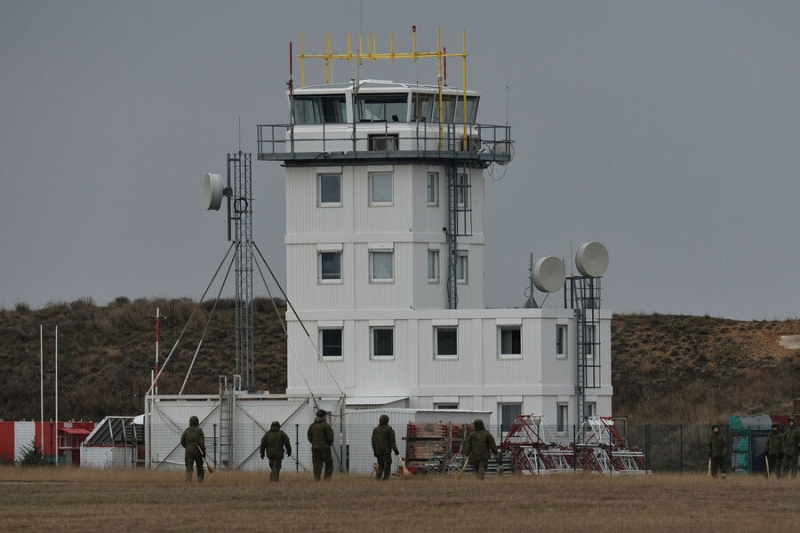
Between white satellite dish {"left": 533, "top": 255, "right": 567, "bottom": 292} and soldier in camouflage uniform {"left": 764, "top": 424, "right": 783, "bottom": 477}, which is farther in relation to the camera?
white satellite dish {"left": 533, "top": 255, "right": 567, "bottom": 292}

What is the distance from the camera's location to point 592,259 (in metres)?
64.9

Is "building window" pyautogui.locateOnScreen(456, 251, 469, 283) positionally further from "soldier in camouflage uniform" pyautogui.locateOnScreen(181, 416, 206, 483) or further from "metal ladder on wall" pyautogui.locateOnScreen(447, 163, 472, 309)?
"soldier in camouflage uniform" pyautogui.locateOnScreen(181, 416, 206, 483)

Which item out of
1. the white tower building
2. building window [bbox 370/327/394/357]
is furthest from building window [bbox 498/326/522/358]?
building window [bbox 370/327/394/357]

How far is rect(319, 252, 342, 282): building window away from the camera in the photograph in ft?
215

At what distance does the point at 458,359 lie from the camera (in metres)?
64.4

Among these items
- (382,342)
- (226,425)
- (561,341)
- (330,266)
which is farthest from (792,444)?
(330,266)

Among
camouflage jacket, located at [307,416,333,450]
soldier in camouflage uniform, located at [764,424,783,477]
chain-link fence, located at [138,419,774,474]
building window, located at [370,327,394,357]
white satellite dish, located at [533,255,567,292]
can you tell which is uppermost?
white satellite dish, located at [533,255,567,292]

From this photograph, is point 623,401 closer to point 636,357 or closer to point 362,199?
point 636,357

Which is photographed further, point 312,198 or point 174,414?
point 312,198

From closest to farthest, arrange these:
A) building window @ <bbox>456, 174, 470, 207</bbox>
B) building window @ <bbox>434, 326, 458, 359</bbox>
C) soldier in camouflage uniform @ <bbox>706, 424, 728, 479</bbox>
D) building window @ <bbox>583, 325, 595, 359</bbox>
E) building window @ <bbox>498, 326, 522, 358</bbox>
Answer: soldier in camouflage uniform @ <bbox>706, 424, 728, 479</bbox>
building window @ <bbox>498, 326, 522, 358</bbox>
building window @ <bbox>434, 326, 458, 359</bbox>
building window @ <bbox>583, 325, 595, 359</bbox>
building window @ <bbox>456, 174, 470, 207</bbox>

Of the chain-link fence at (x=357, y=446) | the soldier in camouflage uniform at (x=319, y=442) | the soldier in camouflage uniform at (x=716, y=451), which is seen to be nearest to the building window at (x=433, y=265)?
the chain-link fence at (x=357, y=446)

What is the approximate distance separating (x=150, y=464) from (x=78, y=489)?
15.1 metres

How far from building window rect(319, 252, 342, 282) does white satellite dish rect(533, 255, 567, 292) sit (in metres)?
6.52

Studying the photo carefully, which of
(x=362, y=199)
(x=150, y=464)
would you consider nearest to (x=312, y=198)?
(x=362, y=199)
